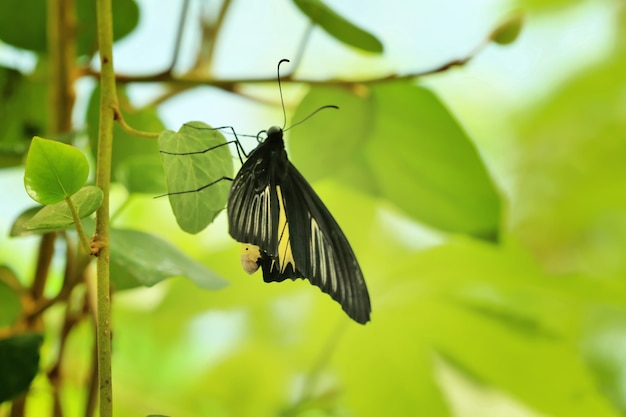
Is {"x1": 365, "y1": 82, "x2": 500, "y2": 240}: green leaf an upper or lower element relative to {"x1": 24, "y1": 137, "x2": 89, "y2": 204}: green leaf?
lower

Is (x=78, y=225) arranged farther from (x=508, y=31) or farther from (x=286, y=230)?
(x=508, y=31)

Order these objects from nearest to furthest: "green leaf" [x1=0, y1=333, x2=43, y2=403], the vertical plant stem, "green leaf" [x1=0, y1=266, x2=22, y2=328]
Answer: the vertical plant stem → "green leaf" [x1=0, y1=333, x2=43, y2=403] → "green leaf" [x1=0, y1=266, x2=22, y2=328]

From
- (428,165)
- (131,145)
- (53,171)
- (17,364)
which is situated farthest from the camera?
(428,165)

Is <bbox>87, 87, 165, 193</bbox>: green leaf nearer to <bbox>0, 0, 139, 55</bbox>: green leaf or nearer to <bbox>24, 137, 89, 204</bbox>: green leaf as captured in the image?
<bbox>0, 0, 139, 55</bbox>: green leaf

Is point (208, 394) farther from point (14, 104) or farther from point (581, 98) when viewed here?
point (581, 98)

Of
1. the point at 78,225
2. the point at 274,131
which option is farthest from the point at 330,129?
the point at 78,225

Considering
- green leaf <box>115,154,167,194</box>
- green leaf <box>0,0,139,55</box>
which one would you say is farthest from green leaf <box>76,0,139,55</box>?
green leaf <box>115,154,167,194</box>

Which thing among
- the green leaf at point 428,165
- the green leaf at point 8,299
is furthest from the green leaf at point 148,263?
the green leaf at point 428,165
